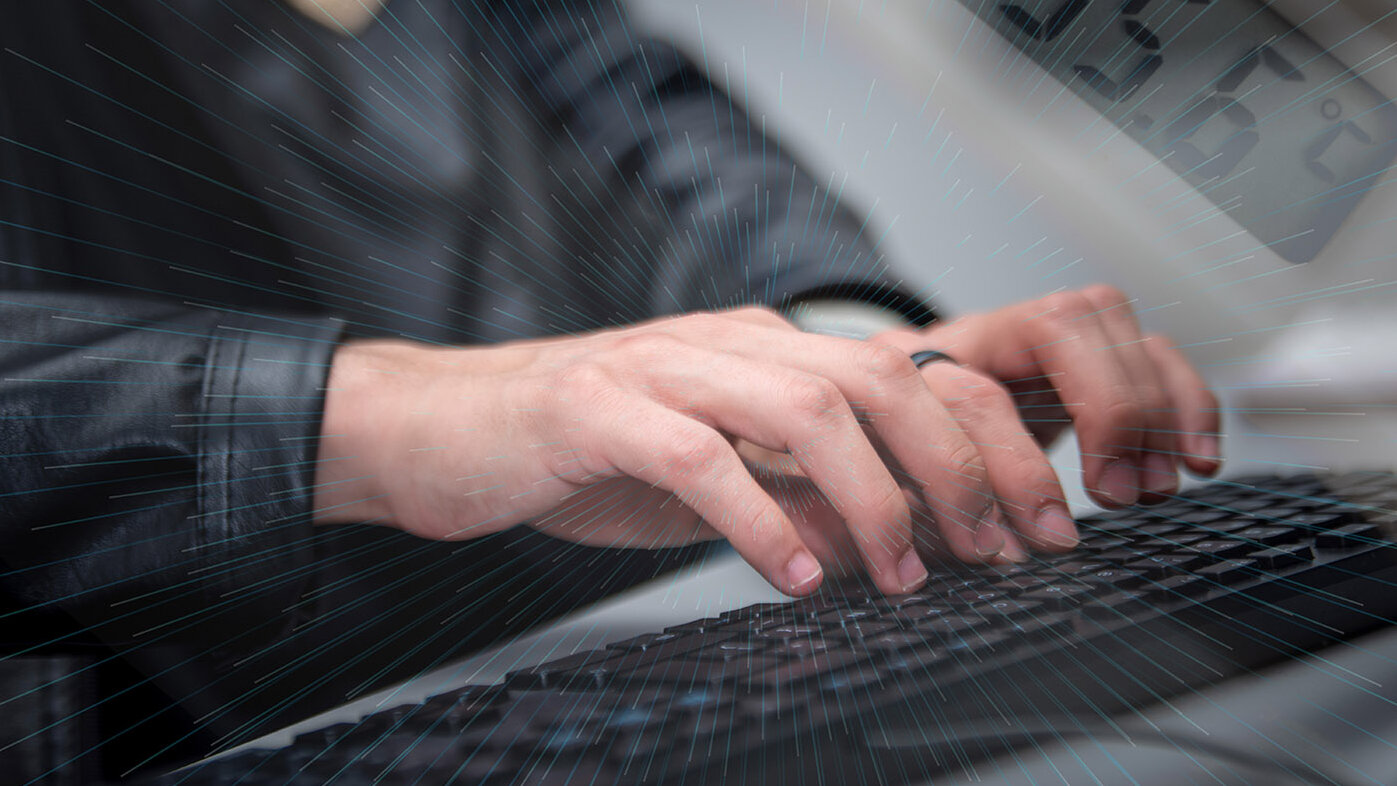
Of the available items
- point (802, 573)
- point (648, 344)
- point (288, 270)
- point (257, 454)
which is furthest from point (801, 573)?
point (288, 270)

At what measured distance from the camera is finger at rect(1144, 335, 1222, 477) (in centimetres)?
35

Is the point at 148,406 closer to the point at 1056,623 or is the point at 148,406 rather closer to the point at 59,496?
the point at 59,496

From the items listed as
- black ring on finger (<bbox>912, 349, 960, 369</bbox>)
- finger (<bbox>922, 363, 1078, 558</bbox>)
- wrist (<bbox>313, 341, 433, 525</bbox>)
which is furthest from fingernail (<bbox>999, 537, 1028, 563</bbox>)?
wrist (<bbox>313, 341, 433, 525</bbox>)

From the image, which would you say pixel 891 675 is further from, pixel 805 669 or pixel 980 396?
pixel 980 396

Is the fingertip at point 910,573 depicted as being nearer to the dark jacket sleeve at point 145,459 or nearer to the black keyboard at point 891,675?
the black keyboard at point 891,675

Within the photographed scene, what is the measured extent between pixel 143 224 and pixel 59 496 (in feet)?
1.43

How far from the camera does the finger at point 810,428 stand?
0.87 feet

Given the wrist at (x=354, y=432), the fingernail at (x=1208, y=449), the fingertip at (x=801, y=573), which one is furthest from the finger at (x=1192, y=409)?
the wrist at (x=354, y=432)

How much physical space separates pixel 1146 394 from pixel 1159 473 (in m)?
0.04

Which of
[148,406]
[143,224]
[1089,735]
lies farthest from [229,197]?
[1089,735]

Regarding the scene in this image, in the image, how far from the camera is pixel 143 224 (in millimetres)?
603

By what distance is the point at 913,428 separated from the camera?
30 cm

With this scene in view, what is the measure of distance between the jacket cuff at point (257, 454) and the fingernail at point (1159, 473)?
14.8 inches

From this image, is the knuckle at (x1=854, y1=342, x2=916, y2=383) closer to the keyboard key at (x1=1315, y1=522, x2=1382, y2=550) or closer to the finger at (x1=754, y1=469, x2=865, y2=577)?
the finger at (x1=754, y1=469, x2=865, y2=577)
